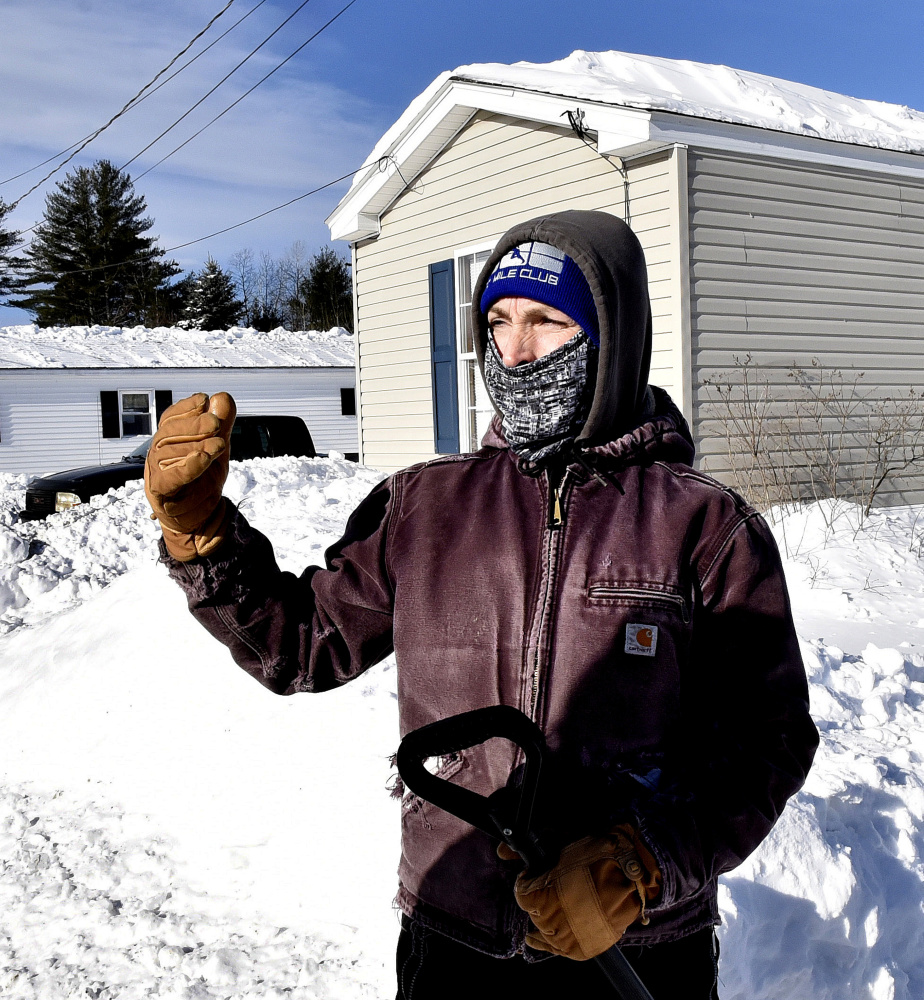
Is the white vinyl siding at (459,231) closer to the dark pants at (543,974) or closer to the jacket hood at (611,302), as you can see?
the jacket hood at (611,302)

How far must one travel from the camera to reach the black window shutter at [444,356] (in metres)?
10.5

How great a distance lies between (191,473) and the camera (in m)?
1.57

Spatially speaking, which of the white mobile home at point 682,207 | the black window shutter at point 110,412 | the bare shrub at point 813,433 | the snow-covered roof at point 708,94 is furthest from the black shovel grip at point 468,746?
the black window shutter at point 110,412

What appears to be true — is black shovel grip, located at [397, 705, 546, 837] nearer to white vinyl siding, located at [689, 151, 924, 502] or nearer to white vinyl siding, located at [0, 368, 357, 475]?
white vinyl siding, located at [689, 151, 924, 502]

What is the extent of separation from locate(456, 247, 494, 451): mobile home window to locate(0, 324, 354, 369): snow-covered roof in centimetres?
1629

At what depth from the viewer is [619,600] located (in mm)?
1525

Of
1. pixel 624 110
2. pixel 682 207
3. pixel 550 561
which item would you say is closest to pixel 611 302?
pixel 550 561

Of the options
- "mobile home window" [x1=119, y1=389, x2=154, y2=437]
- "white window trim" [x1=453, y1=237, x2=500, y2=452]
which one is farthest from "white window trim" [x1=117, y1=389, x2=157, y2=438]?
"white window trim" [x1=453, y1=237, x2=500, y2=452]

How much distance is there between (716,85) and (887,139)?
189 cm

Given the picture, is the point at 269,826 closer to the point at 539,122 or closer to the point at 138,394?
the point at 539,122

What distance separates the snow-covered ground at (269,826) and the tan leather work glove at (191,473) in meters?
2.10

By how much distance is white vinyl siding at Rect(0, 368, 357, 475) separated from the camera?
76.5ft

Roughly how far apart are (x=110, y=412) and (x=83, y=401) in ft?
2.38

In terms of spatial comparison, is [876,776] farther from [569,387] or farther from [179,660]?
[179,660]
